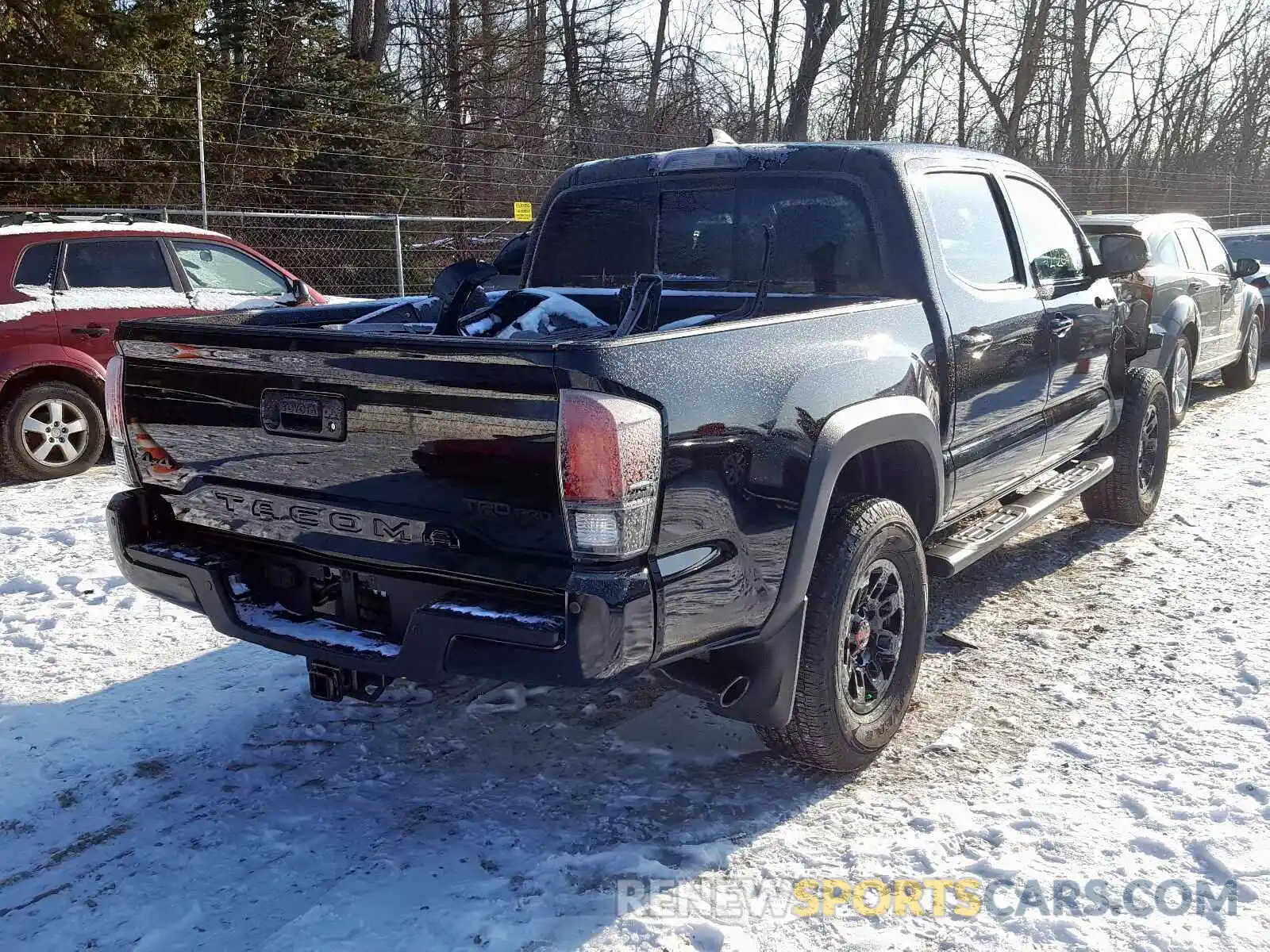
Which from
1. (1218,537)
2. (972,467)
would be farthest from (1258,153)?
(972,467)

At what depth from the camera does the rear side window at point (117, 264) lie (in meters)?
7.78

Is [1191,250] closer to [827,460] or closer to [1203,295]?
[1203,295]

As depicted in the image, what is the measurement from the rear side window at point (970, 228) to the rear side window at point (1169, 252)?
15.1 ft

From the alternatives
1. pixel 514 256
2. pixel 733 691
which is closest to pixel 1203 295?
pixel 514 256

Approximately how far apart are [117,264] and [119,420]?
5.16m

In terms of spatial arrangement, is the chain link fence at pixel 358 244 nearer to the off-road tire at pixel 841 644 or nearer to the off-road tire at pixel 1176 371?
the off-road tire at pixel 1176 371

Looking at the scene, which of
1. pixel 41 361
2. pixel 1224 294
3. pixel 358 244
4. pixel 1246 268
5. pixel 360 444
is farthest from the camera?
pixel 358 244

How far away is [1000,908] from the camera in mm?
2779

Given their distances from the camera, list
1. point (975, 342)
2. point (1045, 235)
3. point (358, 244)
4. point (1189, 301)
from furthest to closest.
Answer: point (358, 244)
point (1189, 301)
point (1045, 235)
point (975, 342)

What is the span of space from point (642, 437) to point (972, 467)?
204 cm

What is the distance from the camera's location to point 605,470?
252cm

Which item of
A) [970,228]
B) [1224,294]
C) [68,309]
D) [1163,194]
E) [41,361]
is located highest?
[1163,194]

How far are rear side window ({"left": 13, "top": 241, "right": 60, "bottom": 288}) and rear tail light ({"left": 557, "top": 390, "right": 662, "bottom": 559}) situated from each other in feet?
21.4

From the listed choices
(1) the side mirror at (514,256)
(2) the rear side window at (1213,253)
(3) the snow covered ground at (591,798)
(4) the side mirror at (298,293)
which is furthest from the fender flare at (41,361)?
(2) the rear side window at (1213,253)
